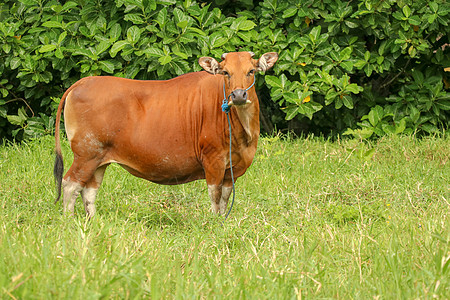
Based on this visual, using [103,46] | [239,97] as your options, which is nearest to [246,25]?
[103,46]

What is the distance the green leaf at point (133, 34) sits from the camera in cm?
697

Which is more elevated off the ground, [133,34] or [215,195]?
[133,34]

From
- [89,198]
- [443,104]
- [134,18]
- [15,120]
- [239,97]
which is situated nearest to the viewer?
[239,97]

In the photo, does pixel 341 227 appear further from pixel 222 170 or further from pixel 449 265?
pixel 449 265

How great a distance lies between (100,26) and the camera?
290 inches

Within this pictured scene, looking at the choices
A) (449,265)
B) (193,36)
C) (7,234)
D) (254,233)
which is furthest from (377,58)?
(7,234)

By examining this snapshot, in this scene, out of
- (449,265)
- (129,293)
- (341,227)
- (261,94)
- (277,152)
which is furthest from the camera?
(261,94)

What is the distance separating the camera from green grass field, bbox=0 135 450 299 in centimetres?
304

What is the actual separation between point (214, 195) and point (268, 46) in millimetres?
2993

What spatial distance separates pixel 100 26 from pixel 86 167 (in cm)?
300

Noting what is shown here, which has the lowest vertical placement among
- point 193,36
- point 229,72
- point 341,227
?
point 341,227

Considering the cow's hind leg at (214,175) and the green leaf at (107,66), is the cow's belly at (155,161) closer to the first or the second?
the cow's hind leg at (214,175)

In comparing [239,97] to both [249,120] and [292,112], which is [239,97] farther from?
[292,112]

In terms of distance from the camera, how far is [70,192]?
500 cm
